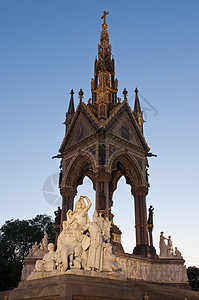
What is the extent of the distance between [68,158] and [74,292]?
1843 cm

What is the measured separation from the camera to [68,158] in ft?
82.2

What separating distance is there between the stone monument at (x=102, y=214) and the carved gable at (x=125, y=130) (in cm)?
8

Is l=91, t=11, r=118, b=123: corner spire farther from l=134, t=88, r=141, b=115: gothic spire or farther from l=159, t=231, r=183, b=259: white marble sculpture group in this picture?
l=159, t=231, r=183, b=259: white marble sculpture group

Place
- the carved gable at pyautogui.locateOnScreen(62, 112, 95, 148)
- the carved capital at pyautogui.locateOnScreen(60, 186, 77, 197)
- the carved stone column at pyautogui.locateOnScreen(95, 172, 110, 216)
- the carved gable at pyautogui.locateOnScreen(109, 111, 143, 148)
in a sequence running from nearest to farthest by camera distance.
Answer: the carved stone column at pyautogui.locateOnScreen(95, 172, 110, 216), the carved gable at pyautogui.locateOnScreen(109, 111, 143, 148), the carved gable at pyautogui.locateOnScreen(62, 112, 95, 148), the carved capital at pyautogui.locateOnScreen(60, 186, 77, 197)

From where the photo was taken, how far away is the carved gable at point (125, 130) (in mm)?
23852

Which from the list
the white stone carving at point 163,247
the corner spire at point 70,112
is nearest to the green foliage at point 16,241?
the corner spire at point 70,112

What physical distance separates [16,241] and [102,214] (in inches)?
780

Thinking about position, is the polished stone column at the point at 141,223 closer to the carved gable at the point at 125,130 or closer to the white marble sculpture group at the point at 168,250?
the white marble sculpture group at the point at 168,250

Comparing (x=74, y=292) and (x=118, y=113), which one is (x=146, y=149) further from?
(x=74, y=292)

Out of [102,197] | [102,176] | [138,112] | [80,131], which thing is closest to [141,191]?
[102,176]

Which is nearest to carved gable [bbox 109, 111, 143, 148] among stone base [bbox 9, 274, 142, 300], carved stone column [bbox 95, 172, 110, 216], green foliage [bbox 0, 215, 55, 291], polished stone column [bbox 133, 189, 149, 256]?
carved stone column [bbox 95, 172, 110, 216]

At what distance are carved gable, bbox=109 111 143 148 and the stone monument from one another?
0.26 feet

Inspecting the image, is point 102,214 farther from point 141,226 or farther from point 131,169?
point 131,169

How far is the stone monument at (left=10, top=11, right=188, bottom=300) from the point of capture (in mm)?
7988
